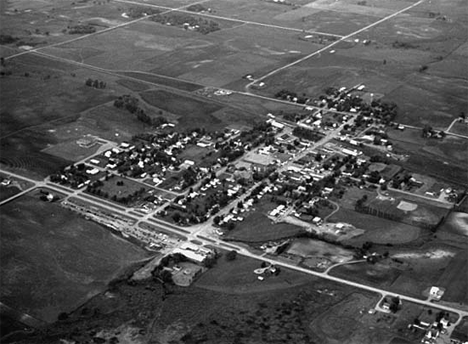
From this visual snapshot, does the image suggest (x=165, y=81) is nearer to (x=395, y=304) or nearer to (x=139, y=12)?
(x=139, y=12)

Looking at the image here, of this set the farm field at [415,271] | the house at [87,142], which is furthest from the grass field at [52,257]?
the farm field at [415,271]

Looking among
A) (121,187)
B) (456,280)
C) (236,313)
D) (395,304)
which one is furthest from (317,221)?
(121,187)

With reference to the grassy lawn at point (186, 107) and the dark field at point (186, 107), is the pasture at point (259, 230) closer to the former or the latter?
the grassy lawn at point (186, 107)

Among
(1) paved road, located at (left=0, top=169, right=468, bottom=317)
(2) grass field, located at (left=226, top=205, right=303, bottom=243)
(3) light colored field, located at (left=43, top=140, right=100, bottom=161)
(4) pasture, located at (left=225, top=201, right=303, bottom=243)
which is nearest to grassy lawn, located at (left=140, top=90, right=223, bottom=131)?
(3) light colored field, located at (left=43, top=140, right=100, bottom=161)

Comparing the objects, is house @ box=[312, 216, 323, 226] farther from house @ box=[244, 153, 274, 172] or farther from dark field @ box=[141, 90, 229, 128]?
dark field @ box=[141, 90, 229, 128]

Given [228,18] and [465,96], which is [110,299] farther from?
[228,18]

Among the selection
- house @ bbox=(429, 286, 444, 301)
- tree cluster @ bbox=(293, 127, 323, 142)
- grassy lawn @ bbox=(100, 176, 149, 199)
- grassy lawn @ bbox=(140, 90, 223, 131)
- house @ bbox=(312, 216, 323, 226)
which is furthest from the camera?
grassy lawn @ bbox=(140, 90, 223, 131)
